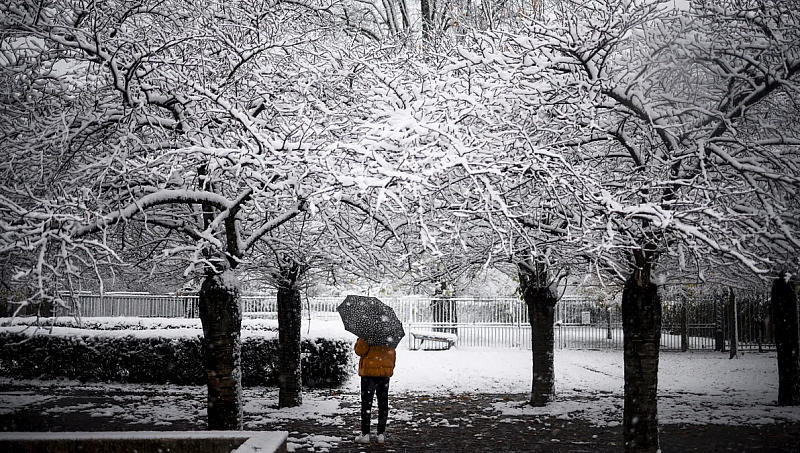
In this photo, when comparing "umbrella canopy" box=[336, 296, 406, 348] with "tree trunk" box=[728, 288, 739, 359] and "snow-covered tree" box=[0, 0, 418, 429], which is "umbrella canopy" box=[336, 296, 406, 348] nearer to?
"snow-covered tree" box=[0, 0, 418, 429]

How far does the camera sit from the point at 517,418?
32.7 feet

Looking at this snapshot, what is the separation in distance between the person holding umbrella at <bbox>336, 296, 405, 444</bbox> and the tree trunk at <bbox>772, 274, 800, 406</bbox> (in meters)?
6.59

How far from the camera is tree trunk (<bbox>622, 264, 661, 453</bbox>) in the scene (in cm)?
677

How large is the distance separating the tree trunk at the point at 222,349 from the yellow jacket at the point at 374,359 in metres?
1.47

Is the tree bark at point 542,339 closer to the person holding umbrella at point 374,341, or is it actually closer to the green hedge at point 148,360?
the person holding umbrella at point 374,341

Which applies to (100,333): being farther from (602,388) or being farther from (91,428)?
(602,388)

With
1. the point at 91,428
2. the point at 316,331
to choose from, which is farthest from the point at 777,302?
the point at 91,428

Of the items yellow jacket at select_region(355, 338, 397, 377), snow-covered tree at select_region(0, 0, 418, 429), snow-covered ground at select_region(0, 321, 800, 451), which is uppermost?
snow-covered tree at select_region(0, 0, 418, 429)

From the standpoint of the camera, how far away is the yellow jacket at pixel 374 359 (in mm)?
7832

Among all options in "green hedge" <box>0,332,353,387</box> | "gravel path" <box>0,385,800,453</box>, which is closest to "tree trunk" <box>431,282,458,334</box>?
"green hedge" <box>0,332,353,387</box>

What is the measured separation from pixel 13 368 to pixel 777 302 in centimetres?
1568

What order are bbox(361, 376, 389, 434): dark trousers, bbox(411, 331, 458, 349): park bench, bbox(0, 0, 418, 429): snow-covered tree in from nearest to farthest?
bbox(0, 0, 418, 429): snow-covered tree, bbox(361, 376, 389, 434): dark trousers, bbox(411, 331, 458, 349): park bench

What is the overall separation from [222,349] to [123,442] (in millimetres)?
2158

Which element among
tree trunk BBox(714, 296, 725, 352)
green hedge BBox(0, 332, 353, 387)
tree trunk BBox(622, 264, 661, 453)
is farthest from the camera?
tree trunk BBox(714, 296, 725, 352)
